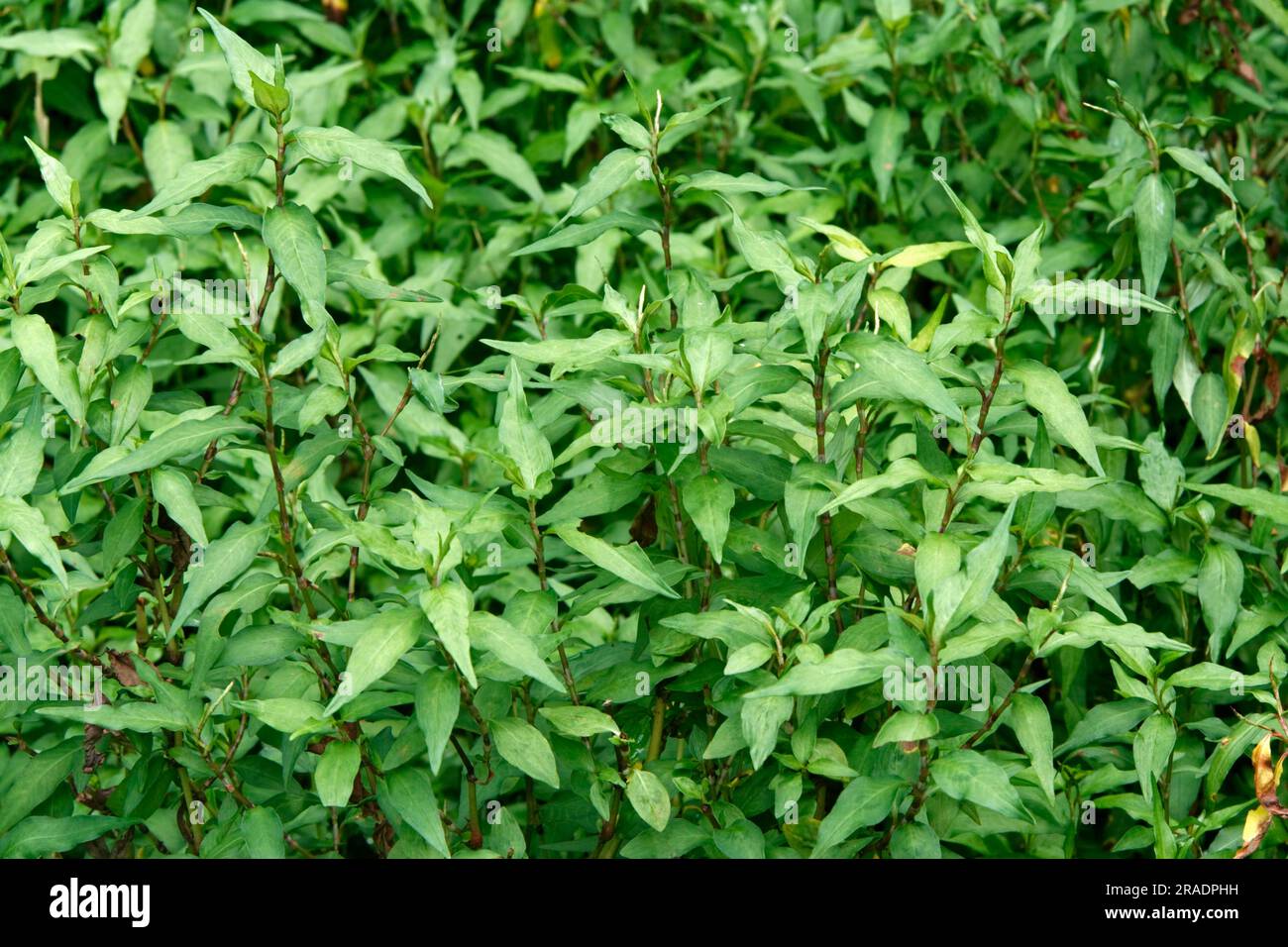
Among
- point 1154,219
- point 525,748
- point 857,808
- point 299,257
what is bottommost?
point 857,808

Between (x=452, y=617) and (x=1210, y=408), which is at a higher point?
(x=1210, y=408)

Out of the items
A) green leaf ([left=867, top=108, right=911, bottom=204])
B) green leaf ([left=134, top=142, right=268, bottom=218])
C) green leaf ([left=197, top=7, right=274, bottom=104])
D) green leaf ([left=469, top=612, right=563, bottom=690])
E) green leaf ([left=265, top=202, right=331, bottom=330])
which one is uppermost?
green leaf ([left=867, top=108, right=911, bottom=204])

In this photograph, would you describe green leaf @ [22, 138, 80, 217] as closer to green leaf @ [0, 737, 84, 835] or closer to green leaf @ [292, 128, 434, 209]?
green leaf @ [292, 128, 434, 209]

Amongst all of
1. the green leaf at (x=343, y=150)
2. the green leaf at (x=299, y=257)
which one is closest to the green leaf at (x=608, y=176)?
the green leaf at (x=343, y=150)

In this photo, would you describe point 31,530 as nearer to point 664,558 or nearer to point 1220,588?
point 664,558

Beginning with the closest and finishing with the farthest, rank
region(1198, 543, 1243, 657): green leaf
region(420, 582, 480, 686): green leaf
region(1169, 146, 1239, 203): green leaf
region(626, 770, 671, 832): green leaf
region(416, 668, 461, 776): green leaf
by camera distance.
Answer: region(420, 582, 480, 686): green leaf
region(416, 668, 461, 776): green leaf
region(626, 770, 671, 832): green leaf
region(1198, 543, 1243, 657): green leaf
region(1169, 146, 1239, 203): green leaf

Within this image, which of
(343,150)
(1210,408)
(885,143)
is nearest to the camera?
(343,150)

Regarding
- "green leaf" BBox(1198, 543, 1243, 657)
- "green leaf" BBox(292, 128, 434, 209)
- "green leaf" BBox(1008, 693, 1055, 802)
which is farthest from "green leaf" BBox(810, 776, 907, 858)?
"green leaf" BBox(292, 128, 434, 209)

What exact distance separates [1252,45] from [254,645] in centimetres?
281

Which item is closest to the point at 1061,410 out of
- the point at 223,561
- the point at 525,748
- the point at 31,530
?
the point at 525,748
